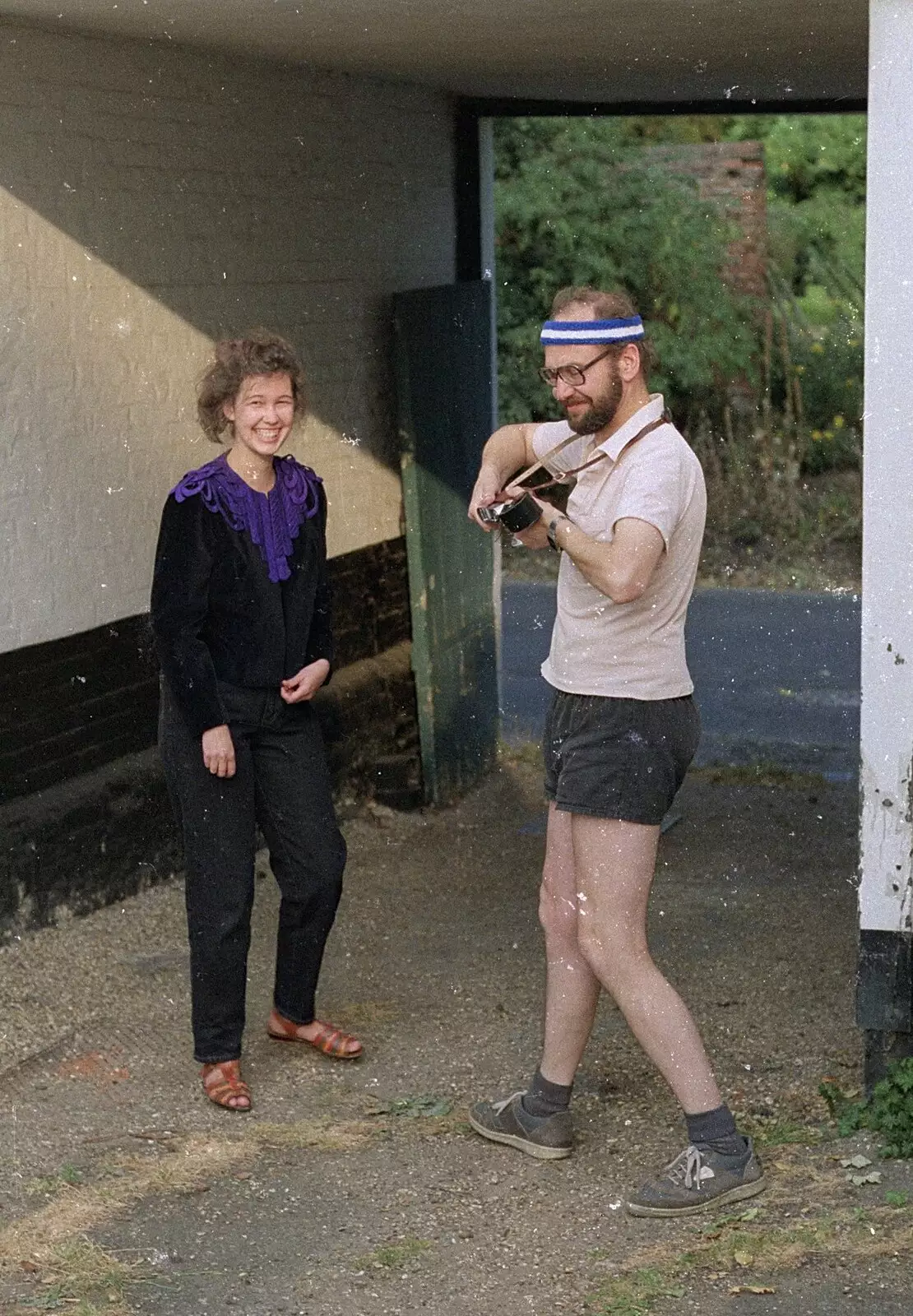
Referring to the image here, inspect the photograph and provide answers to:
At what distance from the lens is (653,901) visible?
23.5 feet

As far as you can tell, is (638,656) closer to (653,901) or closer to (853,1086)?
(853,1086)

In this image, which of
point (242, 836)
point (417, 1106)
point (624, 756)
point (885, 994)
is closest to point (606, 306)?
point (624, 756)

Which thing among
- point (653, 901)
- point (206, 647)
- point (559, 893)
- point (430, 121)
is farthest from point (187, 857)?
point (430, 121)

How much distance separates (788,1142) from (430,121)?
18.2ft

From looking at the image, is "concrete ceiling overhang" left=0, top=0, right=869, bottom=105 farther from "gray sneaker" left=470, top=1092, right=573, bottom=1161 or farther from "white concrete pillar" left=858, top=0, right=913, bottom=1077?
"gray sneaker" left=470, top=1092, right=573, bottom=1161

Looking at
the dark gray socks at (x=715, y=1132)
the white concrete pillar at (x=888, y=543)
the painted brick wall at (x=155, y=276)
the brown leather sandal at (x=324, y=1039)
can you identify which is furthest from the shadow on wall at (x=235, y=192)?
the dark gray socks at (x=715, y=1132)

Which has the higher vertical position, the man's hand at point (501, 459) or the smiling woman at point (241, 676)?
the man's hand at point (501, 459)

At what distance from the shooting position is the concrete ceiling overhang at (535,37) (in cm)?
550

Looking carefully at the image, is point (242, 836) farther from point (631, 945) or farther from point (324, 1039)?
point (631, 945)

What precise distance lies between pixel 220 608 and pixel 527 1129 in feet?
5.00

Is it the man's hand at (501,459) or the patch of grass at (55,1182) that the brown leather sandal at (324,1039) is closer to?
the patch of grass at (55,1182)

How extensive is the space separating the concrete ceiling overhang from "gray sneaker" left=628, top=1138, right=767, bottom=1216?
3.09 metres

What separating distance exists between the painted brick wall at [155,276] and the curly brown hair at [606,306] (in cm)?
235

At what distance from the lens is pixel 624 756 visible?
4.28 metres
